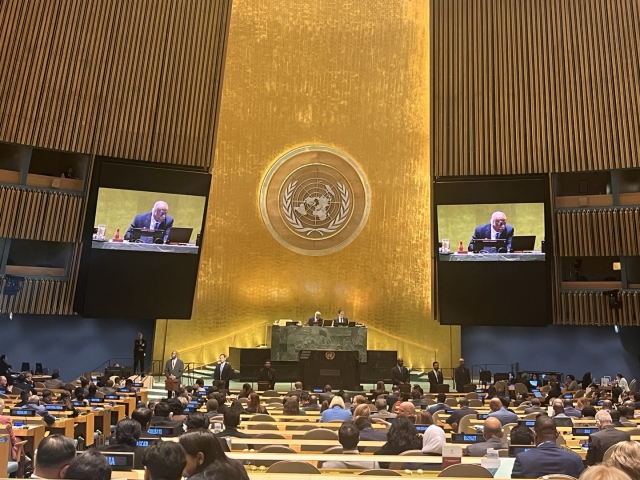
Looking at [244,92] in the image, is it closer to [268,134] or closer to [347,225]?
[268,134]

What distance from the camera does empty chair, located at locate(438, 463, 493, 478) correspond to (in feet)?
13.7

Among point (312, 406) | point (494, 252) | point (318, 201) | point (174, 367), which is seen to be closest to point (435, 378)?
point (494, 252)

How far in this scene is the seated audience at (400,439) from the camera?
5664 mm

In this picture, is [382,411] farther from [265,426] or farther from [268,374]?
[268,374]

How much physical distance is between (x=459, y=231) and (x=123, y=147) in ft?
27.4

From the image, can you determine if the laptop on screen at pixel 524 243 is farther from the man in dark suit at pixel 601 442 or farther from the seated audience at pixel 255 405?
the man in dark suit at pixel 601 442

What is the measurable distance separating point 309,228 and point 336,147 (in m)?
2.37

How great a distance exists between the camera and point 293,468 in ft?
13.5

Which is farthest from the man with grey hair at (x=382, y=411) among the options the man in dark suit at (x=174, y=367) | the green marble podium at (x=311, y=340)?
the green marble podium at (x=311, y=340)

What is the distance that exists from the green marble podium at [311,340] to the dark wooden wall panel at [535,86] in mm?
4787

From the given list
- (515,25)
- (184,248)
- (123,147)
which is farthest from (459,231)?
(123,147)

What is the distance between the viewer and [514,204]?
1725cm

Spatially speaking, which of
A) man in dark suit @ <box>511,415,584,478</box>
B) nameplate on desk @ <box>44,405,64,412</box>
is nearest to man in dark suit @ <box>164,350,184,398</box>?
nameplate on desk @ <box>44,405,64,412</box>

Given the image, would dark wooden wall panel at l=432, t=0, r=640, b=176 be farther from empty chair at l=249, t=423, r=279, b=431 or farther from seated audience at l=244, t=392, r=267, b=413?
empty chair at l=249, t=423, r=279, b=431
